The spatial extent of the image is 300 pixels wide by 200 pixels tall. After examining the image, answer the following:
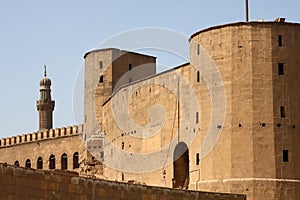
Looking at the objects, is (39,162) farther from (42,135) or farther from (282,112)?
(282,112)

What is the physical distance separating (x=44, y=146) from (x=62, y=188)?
124ft

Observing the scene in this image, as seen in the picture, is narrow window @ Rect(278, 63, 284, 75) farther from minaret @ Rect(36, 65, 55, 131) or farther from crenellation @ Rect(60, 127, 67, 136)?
minaret @ Rect(36, 65, 55, 131)

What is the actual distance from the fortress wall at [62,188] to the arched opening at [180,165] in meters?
15.8

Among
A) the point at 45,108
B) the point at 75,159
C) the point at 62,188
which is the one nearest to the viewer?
the point at 62,188

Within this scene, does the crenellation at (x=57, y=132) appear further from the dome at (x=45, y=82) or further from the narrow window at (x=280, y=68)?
the narrow window at (x=280, y=68)

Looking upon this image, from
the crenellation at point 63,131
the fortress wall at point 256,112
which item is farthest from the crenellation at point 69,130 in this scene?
the fortress wall at point 256,112

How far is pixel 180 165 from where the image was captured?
36344 millimetres

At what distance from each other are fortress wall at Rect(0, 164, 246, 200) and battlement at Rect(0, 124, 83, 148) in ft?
102

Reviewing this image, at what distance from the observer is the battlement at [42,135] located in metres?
51.8

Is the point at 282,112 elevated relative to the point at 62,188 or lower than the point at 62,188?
elevated

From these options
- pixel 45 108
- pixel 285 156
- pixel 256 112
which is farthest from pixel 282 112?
pixel 45 108

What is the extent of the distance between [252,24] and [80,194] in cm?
1633

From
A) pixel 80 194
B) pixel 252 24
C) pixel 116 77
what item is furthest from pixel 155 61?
pixel 80 194

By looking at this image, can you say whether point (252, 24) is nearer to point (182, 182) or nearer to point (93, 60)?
point (182, 182)
